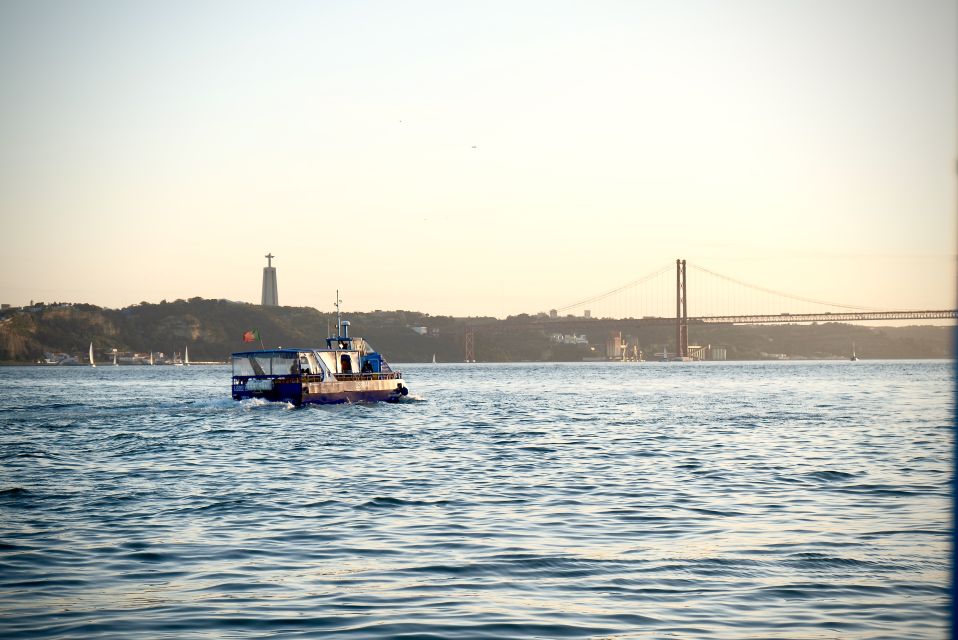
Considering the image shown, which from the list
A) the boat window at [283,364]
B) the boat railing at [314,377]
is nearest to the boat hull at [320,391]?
the boat railing at [314,377]

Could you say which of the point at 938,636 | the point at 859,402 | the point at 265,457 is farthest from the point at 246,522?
the point at 859,402

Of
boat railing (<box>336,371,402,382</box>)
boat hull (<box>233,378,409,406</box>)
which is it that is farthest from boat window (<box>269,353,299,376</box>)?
boat railing (<box>336,371,402,382</box>)

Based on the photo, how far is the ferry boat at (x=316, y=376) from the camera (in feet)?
166

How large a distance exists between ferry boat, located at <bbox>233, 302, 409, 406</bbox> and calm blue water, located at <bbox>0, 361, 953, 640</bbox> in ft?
66.8

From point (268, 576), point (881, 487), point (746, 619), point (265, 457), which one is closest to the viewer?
point (746, 619)

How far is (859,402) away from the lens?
5678 centimetres

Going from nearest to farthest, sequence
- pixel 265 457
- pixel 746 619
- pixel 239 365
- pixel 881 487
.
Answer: pixel 746 619, pixel 881 487, pixel 265 457, pixel 239 365

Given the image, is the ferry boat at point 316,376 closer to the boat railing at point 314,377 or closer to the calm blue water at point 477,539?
the boat railing at point 314,377

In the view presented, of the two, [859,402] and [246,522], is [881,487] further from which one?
[859,402]

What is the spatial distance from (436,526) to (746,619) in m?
6.25

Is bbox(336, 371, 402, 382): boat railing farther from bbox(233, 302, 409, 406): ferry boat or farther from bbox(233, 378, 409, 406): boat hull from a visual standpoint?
bbox(233, 378, 409, 406): boat hull

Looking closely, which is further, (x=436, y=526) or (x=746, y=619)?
(x=436, y=526)

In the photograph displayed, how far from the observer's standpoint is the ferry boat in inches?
1988

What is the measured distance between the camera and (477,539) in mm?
13398
